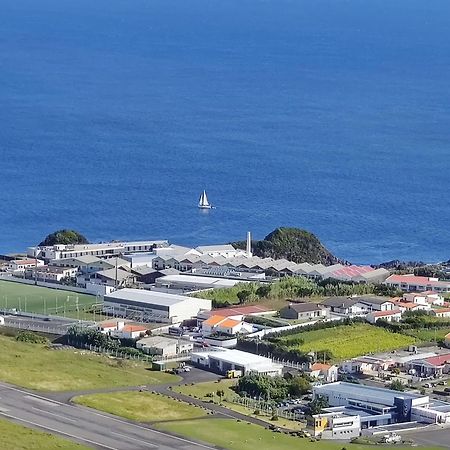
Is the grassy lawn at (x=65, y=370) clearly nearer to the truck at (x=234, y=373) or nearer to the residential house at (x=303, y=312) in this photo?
the truck at (x=234, y=373)

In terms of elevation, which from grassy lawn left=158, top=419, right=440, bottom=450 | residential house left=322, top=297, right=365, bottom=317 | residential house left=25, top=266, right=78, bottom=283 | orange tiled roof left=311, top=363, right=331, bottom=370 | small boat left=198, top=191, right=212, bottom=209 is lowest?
grassy lawn left=158, top=419, right=440, bottom=450

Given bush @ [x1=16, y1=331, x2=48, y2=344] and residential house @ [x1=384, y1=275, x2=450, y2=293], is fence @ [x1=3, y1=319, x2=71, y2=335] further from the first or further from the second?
residential house @ [x1=384, y1=275, x2=450, y2=293]

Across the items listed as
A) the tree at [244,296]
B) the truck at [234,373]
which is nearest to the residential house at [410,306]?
the tree at [244,296]

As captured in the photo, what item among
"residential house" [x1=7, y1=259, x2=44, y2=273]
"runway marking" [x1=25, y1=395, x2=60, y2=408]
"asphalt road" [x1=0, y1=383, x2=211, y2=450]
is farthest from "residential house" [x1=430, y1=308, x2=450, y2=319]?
"residential house" [x1=7, y1=259, x2=44, y2=273]

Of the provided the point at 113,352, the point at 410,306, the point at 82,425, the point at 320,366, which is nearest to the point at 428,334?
the point at 410,306

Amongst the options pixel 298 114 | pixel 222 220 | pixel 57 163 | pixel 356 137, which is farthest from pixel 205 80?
pixel 222 220

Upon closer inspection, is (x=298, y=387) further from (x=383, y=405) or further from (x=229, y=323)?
(x=229, y=323)
